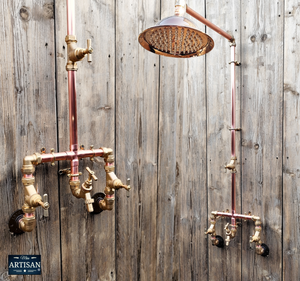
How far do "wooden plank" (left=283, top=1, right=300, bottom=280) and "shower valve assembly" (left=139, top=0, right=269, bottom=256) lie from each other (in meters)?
0.10

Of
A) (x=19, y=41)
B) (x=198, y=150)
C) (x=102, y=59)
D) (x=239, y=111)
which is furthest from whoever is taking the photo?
(x=198, y=150)

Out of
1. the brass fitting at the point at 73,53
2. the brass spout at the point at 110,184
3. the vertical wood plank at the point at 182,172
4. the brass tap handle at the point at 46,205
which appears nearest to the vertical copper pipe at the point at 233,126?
the vertical wood plank at the point at 182,172

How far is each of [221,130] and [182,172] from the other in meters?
0.28

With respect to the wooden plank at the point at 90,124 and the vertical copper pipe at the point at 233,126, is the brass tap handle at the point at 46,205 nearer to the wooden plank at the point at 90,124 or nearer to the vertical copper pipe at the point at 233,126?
the wooden plank at the point at 90,124

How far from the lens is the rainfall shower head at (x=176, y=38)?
727 millimetres

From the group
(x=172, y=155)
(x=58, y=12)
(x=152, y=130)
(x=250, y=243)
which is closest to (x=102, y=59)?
(x=58, y=12)

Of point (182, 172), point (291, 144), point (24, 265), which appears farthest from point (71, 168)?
point (291, 144)

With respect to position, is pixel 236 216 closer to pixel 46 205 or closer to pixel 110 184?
pixel 110 184

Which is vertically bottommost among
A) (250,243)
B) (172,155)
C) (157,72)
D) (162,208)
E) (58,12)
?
(250,243)

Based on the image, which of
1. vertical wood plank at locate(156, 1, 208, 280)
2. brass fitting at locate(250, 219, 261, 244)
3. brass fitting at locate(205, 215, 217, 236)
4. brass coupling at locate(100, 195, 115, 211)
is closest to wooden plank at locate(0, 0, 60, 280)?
brass coupling at locate(100, 195, 115, 211)

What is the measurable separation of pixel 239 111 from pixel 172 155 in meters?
0.37

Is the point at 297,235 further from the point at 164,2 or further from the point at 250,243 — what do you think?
the point at 164,2

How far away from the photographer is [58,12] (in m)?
0.90

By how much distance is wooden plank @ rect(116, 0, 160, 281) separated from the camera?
110 centimetres
